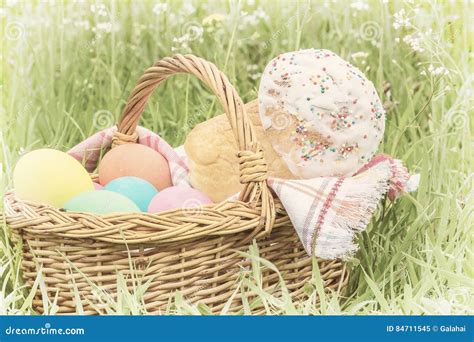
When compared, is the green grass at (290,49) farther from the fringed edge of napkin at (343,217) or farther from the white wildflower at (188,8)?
the fringed edge of napkin at (343,217)

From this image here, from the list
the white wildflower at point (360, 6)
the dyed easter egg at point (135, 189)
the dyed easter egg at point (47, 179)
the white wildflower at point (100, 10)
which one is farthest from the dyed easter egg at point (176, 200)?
the white wildflower at point (360, 6)

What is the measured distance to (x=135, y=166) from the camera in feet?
7.04

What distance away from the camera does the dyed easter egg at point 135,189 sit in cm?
197

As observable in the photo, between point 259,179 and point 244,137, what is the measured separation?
10 centimetres

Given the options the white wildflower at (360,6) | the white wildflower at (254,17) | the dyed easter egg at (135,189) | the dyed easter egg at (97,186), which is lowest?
the dyed easter egg at (97,186)

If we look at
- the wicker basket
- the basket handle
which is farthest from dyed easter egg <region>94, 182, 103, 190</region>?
the basket handle

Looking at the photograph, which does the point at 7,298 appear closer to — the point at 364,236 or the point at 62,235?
the point at 62,235

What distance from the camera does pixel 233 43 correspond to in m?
2.75

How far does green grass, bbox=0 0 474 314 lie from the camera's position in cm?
211

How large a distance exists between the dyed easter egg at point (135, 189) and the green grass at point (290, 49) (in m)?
0.30

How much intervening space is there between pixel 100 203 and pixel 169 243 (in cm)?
19

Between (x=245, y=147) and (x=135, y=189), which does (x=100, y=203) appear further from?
(x=245, y=147)

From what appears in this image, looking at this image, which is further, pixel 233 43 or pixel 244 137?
pixel 233 43

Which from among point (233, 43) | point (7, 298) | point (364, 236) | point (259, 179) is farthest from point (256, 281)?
point (233, 43)
